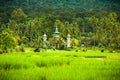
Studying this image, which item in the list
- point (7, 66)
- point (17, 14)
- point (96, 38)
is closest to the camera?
point (7, 66)

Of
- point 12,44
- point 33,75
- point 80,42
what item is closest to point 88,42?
point 80,42

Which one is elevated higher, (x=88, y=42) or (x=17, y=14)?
(x=17, y=14)

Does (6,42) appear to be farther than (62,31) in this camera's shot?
No

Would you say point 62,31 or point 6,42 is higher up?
point 62,31

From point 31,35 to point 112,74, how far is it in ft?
139

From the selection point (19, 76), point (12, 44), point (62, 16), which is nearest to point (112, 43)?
point (12, 44)

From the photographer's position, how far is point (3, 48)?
2903 cm

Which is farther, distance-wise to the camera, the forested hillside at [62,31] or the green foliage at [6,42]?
the forested hillside at [62,31]

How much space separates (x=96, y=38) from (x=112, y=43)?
13.6 feet

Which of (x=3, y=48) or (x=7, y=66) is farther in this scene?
(x=3, y=48)

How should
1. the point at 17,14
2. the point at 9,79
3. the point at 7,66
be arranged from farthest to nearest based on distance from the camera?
the point at 17,14 → the point at 7,66 → the point at 9,79

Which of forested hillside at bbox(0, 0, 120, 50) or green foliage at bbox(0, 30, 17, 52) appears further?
forested hillside at bbox(0, 0, 120, 50)

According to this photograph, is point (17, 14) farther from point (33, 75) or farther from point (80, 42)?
point (33, 75)

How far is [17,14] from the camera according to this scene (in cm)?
7325
